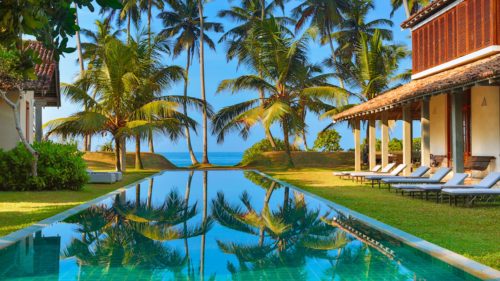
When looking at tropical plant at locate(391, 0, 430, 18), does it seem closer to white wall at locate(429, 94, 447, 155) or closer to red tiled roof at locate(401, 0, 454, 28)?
red tiled roof at locate(401, 0, 454, 28)

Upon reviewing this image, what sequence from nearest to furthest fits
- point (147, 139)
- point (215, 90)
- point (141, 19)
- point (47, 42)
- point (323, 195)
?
1. point (47, 42)
2. point (323, 195)
3. point (147, 139)
4. point (215, 90)
5. point (141, 19)

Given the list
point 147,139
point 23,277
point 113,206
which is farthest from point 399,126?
point 23,277

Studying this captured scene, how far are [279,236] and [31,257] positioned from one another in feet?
11.6

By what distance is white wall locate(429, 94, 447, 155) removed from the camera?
19.8 metres

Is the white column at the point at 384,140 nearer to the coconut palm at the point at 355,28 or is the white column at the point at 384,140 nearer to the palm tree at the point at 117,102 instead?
the palm tree at the point at 117,102

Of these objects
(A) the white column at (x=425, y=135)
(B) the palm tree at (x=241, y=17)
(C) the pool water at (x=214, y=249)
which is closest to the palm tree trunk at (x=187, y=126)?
(B) the palm tree at (x=241, y=17)

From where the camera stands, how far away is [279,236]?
8516 mm

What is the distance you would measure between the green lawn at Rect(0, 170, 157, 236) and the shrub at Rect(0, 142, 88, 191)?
19.1 inches

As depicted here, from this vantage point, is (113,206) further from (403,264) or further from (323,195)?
(403,264)

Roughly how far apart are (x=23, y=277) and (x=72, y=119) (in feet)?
55.6

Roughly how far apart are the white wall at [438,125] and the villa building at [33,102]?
43.2ft

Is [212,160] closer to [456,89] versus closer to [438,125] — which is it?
[438,125]

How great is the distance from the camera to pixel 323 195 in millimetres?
14516

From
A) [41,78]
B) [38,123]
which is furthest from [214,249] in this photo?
[38,123]
